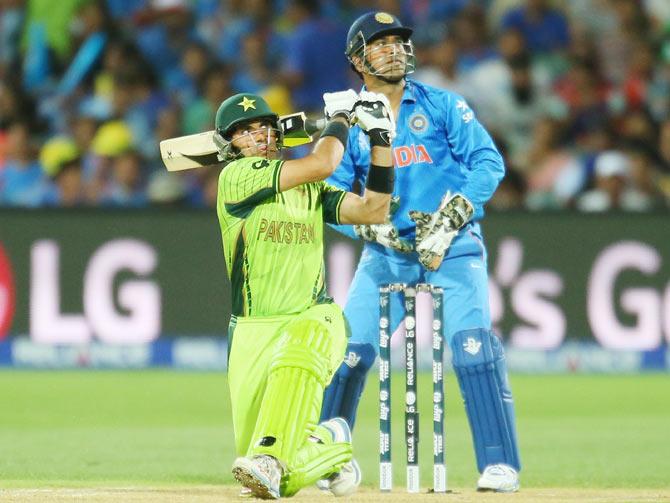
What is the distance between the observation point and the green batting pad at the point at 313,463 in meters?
6.05

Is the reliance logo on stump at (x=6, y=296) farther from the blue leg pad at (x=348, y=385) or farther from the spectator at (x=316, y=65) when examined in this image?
the blue leg pad at (x=348, y=385)

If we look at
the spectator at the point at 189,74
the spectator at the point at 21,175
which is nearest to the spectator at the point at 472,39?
the spectator at the point at 189,74

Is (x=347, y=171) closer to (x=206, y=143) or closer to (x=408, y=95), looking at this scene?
(x=408, y=95)

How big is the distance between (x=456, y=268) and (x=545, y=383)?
5.43m

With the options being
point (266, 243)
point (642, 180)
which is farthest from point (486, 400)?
point (642, 180)

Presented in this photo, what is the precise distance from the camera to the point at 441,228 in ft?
22.7

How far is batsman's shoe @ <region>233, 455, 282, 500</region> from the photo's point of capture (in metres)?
5.84

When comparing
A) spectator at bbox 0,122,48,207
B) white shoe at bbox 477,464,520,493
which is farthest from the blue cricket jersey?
spectator at bbox 0,122,48,207

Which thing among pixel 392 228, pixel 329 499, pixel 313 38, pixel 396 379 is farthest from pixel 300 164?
pixel 313 38

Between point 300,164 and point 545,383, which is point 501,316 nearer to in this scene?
point 545,383

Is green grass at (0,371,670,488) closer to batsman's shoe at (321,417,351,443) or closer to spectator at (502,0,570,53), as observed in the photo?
batsman's shoe at (321,417,351,443)

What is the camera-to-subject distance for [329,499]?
647cm

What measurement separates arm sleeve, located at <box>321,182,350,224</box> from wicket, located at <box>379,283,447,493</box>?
473 millimetres

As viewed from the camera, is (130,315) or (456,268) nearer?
(456,268)
